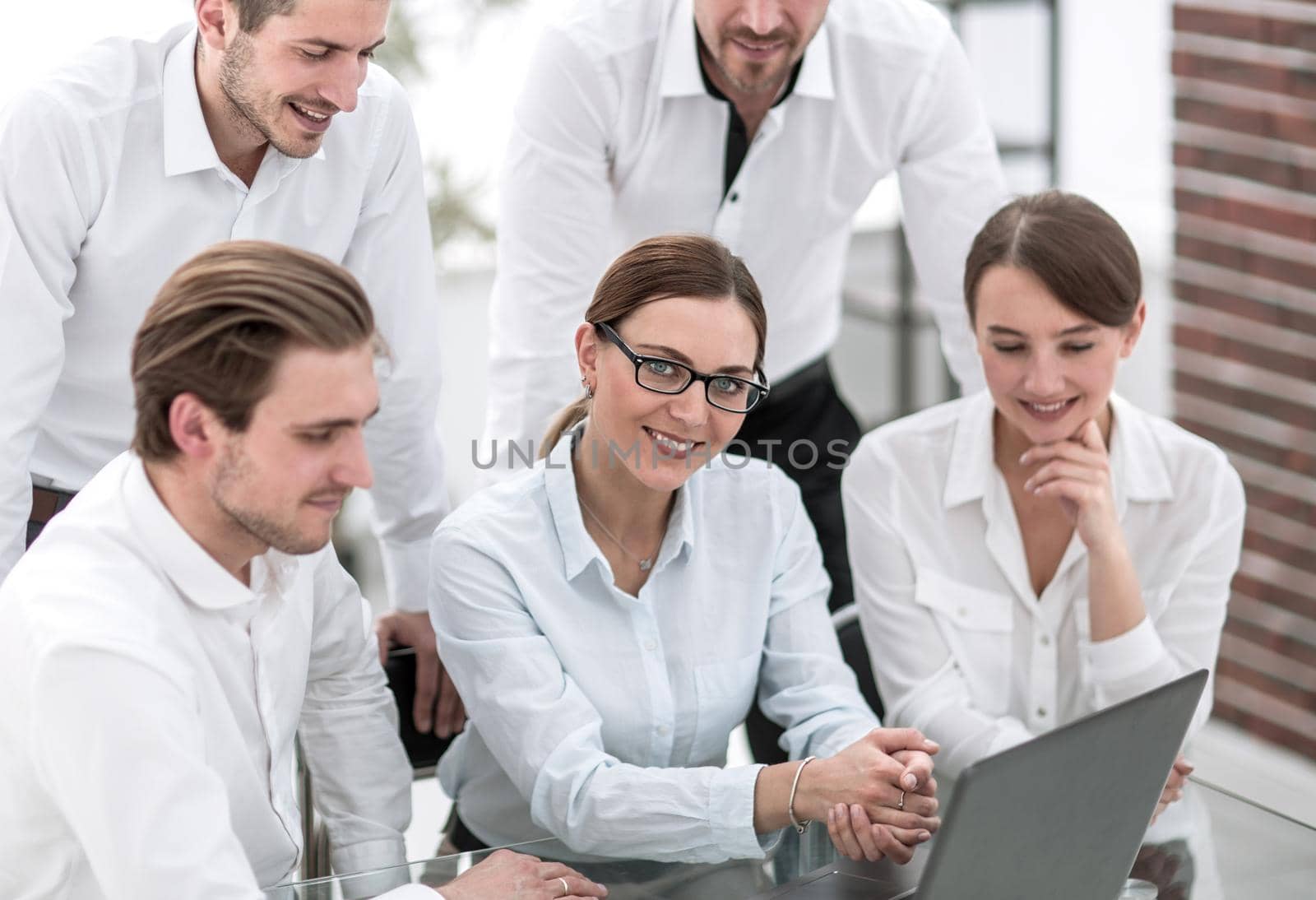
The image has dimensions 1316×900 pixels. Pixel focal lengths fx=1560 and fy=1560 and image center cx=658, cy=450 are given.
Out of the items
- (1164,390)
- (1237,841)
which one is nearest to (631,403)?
(1237,841)

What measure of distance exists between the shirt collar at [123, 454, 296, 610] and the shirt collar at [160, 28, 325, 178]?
589 mm

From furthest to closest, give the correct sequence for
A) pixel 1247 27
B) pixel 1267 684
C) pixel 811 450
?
1. pixel 1267 684
2. pixel 1247 27
3. pixel 811 450

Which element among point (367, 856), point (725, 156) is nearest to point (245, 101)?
point (725, 156)

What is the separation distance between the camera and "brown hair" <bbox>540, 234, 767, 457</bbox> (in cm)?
171

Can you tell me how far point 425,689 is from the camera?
200 cm

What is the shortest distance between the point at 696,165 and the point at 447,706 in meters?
0.88

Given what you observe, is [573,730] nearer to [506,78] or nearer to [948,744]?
[948,744]

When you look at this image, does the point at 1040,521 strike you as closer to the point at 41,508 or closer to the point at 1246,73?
the point at 41,508

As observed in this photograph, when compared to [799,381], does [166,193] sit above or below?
above

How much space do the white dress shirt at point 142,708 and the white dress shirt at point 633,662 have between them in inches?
8.7

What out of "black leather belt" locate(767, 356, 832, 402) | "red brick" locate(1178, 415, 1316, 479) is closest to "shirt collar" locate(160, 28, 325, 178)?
"black leather belt" locate(767, 356, 832, 402)

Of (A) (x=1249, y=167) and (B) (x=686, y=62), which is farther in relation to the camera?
(A) (x=1249, y=167)

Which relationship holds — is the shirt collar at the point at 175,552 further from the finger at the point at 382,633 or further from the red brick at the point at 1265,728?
the red brick at the point at 1265,728

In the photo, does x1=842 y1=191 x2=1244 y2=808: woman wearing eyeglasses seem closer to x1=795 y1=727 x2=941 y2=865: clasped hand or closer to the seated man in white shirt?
x1=795 y1=727 x2=941 y2=865: clasped hand
